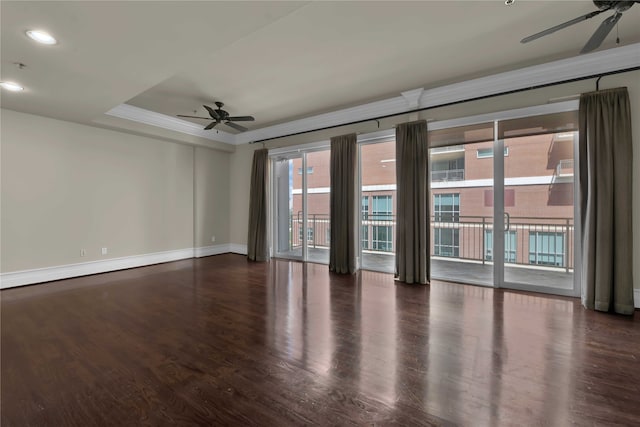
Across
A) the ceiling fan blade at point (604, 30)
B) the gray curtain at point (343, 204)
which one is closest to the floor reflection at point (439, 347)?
the gray curtain at point (343, 204)

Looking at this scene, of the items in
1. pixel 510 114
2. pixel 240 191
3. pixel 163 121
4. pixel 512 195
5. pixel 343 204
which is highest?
pixel 163 121

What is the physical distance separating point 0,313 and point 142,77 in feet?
10.5

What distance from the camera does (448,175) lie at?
15.5ft

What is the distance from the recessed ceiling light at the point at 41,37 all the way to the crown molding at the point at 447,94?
9.09 feet

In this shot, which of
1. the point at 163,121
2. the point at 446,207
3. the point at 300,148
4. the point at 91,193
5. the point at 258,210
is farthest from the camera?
the point at 258,210

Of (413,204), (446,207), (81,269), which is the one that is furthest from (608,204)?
(81,269)

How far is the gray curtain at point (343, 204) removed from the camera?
5.27m

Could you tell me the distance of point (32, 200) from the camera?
177 inches

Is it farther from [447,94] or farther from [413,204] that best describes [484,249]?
[447,94]

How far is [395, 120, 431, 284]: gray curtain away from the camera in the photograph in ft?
14.9

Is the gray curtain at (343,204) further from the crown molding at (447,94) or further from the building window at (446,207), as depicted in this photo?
the building window at (446,207)

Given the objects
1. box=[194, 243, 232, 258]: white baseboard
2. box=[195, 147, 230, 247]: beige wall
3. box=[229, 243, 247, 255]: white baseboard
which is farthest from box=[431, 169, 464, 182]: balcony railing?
box=[194, 243, 232, 258]: white baseboard

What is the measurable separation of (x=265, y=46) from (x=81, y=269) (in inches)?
195

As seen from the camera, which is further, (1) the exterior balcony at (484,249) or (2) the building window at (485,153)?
(2) the building window at (485,153)
